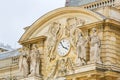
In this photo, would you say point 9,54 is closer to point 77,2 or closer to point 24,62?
point 24,62

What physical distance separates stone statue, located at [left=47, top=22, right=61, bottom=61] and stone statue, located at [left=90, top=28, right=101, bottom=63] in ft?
6.83

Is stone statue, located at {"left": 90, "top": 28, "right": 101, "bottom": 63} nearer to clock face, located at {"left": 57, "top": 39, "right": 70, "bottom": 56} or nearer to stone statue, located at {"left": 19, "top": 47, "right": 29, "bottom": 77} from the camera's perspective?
clock face, located at {"left": 57, "top": 39, "right": 70, "bottom": 56}

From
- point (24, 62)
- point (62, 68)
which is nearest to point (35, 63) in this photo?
point (24, 62)

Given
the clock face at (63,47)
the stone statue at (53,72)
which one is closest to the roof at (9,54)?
the stone statue at (53,72)

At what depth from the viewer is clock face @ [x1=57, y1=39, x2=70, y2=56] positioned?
1994cm

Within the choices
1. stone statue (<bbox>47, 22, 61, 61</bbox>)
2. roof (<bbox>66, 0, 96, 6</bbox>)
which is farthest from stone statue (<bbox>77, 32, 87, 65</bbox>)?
roof (<bbox>66, 0, 96, 6</bbox>)

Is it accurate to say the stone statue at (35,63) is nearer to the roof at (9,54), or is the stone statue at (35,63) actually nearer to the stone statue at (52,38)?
the stone statue at (52,38)

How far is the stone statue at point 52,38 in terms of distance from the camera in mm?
20500

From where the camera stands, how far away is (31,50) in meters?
21.4

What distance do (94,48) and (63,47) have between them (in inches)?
75.2

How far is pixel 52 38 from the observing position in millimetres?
20750

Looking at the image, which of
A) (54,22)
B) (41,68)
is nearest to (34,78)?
(41,68)

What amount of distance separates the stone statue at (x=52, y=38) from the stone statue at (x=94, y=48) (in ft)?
6.83

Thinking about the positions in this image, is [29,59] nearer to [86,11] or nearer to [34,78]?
[34,78]
